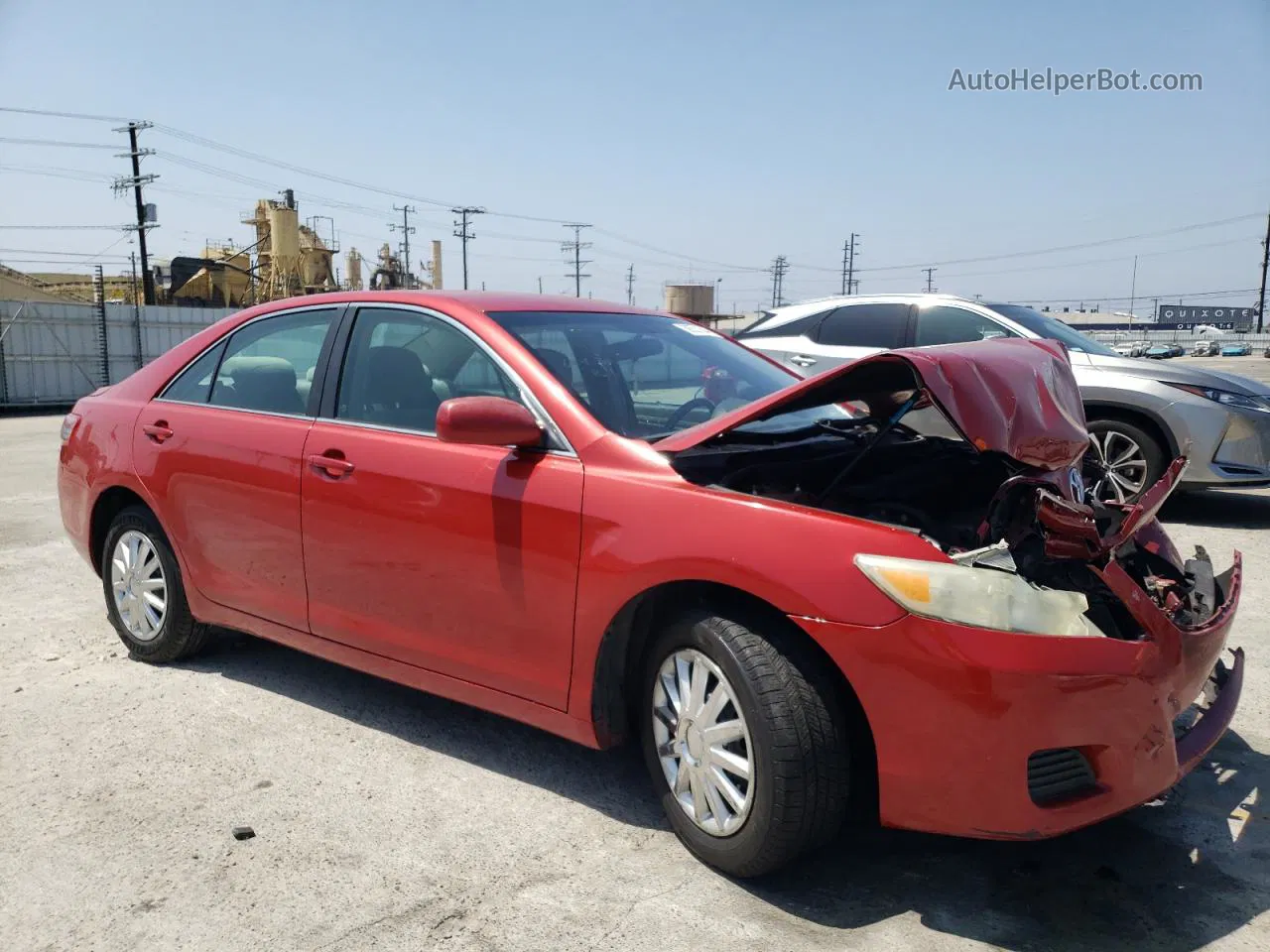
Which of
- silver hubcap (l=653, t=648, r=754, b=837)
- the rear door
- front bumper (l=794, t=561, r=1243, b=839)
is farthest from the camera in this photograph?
the rear door

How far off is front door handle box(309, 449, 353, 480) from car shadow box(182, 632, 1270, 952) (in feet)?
3.30

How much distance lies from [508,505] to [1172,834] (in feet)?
7.08

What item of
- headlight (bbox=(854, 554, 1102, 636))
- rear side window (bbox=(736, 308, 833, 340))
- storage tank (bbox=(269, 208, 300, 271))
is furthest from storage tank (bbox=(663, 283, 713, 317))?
headlight (bbox=(854, 554, 1102, 636))

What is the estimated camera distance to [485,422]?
291cm

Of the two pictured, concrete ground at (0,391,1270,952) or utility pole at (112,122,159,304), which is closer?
concrete ground at (0,391,1270,952)

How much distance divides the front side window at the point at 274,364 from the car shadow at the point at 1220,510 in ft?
20.2

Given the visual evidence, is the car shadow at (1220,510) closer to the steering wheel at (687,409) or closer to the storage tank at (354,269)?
the steering wheel at (687,409)

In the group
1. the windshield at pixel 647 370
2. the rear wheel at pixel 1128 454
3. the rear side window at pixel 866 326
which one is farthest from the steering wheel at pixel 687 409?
the rear side window at pixel 866 326

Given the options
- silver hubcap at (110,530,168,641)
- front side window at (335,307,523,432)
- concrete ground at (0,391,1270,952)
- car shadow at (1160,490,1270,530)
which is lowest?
concrete ground at (0,391,1270,952)

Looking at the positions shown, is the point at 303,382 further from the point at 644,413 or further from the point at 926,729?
the point at 926,729

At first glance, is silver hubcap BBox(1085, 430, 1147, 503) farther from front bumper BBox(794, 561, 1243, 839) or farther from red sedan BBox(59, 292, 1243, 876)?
front bumper BBox(794, 561, 1243, 839)

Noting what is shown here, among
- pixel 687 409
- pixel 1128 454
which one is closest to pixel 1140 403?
pixel 1128 454

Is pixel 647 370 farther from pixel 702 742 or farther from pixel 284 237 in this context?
pixel 284 237

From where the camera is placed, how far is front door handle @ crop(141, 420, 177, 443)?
13.6 feet
